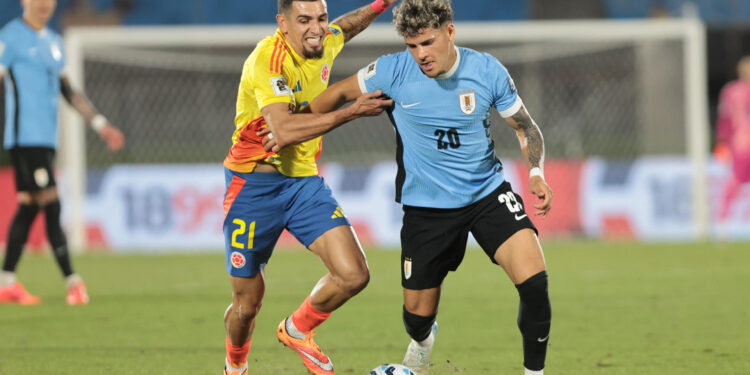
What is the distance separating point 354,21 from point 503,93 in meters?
1.33

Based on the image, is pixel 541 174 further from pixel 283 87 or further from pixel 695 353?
pixel 695 353

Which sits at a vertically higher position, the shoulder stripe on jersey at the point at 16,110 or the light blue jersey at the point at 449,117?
the light blue jersey at the point at 449,117

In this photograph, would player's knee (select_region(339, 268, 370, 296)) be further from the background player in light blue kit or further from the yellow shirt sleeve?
the yellow shirt sleeve

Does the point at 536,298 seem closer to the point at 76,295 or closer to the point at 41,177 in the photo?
the point at 76,295

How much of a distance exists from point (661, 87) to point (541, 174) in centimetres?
1162

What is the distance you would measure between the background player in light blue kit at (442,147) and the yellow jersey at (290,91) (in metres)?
0.27

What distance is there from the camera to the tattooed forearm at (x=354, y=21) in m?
5.66

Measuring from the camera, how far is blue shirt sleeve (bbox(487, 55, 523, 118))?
15.4ft

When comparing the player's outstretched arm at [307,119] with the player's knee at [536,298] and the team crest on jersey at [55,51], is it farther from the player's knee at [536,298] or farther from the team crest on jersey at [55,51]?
the team crest on jersey at [55,51]

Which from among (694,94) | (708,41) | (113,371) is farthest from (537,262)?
(708,41)

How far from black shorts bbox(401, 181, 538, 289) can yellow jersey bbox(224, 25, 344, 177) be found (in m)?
0.64

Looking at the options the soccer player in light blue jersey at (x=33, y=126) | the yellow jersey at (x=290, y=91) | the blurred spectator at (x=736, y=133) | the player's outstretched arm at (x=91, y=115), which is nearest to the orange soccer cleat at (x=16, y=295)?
the soccer player in light blue jersey at (x=33, y=126)

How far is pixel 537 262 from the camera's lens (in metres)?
4.49

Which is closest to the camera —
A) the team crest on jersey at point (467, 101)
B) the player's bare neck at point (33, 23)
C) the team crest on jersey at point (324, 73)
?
the team crest on jersey at point (467, 101)
